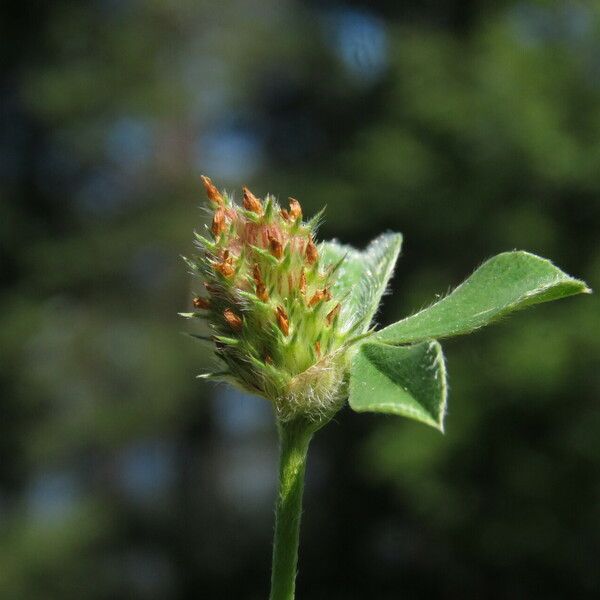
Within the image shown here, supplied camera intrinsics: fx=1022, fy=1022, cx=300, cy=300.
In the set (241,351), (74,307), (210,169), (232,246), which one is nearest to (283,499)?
(241,351)

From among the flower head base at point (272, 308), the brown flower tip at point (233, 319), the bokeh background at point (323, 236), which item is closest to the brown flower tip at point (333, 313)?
the flower head base at point (272, 308)

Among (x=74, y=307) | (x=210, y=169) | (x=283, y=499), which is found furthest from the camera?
(x=210, y=169)

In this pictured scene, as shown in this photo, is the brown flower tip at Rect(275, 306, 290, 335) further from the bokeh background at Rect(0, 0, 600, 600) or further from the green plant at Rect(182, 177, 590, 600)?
the bokeh background at Rect(0, 0, 600, 600)

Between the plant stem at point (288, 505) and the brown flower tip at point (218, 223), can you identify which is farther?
the brown flower tip at point (218, 223)

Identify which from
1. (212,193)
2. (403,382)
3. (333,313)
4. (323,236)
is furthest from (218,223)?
(323,236)

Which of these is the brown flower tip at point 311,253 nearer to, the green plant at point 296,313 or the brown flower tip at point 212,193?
the green plant at point 296,313

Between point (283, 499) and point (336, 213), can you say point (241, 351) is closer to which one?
point (283, 499)

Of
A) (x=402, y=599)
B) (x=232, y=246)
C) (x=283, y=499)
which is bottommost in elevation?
(x=283, y=499)

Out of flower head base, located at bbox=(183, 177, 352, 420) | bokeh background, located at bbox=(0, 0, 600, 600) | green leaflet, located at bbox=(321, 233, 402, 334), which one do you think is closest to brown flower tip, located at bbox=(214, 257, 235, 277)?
flower head base, located at bbox=(183, 177, 352, 420)
